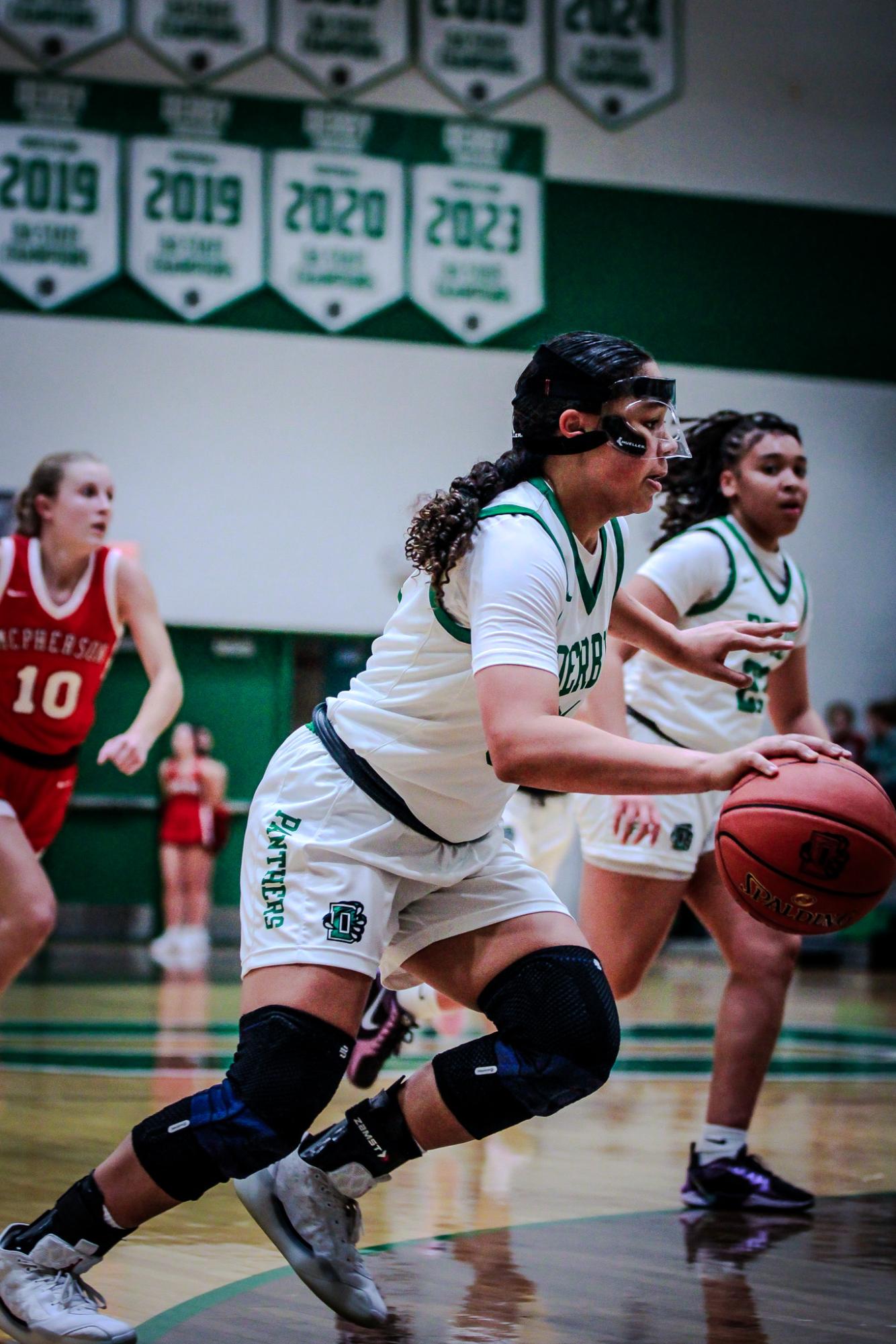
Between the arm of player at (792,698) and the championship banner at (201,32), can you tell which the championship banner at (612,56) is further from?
the arm of player at (792,698)

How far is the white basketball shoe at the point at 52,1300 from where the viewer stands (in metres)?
2.61

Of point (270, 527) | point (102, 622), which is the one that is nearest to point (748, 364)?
point (270, 527)

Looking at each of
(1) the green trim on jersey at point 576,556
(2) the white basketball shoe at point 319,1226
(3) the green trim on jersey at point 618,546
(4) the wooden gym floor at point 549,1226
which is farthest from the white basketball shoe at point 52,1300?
(3) the green trim on jersey at point 618,546

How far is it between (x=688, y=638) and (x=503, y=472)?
62cm

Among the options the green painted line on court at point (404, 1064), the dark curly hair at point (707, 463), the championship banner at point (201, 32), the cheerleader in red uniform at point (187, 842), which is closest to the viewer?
the dark curly hair at point (707, 463)

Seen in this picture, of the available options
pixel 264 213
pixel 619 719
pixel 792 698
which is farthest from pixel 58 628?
pixel 264 213

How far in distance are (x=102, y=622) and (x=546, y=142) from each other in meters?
11.9

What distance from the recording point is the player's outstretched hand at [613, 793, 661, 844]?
3846 mm

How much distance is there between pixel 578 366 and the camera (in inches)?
112

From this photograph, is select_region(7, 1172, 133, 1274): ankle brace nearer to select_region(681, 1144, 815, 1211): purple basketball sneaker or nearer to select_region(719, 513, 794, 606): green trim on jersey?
select_region(681, 1144, 815, 1211): purple basketball sneaker

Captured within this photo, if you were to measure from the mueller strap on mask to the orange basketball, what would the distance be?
2.08ft

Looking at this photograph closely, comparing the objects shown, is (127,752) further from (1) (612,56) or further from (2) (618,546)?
(1) (612,56)

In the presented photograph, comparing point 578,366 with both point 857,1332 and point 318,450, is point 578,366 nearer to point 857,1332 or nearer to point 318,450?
point 857,1332

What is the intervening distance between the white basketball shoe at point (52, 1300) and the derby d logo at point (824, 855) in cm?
129
